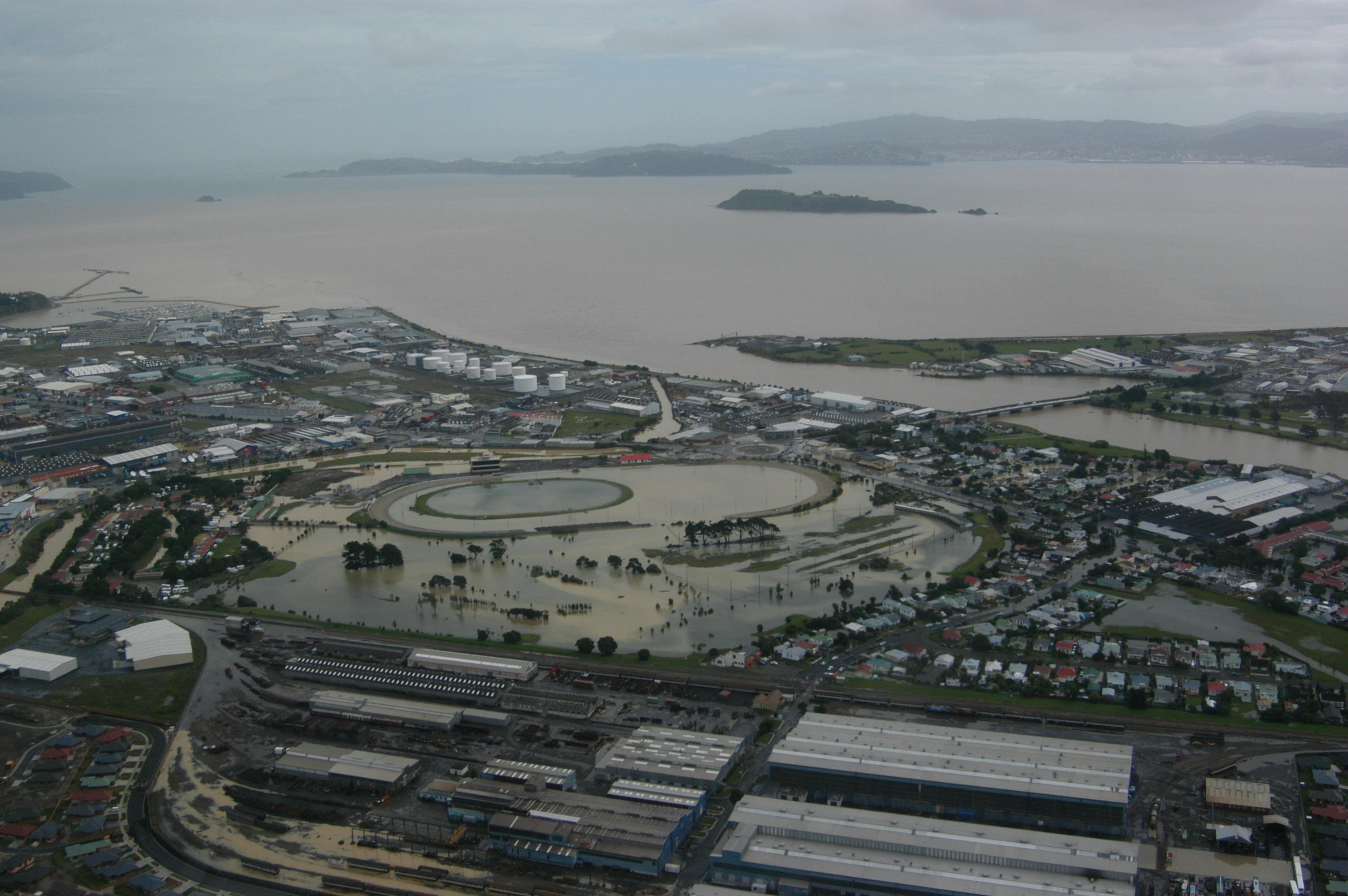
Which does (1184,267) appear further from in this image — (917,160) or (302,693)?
(917,160)

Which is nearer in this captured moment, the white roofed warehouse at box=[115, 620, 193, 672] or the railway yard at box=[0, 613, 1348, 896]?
the railway yard at box=[0, 613, 1348, 896]

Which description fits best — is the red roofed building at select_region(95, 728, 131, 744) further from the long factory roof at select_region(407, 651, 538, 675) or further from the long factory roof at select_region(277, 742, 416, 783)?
the long factory roof at select_region(407, 651, 538, 675)

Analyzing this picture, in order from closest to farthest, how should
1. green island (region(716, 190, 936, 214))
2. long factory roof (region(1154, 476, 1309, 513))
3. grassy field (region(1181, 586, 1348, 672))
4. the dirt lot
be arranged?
grassy field (region(1181, 586, 1348, 672))
long factory roof (region(1154, 476, 1309, 513))
the dirt lot
green island (region(716, 190, 936, 214))

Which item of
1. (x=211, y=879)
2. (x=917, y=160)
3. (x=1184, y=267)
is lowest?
(x=211, y=879)

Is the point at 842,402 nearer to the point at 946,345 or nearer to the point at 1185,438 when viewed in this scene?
the point at 1185,438

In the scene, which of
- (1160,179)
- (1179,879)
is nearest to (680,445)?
(1179,879)

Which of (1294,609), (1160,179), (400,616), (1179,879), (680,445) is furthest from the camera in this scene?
(1160,179)

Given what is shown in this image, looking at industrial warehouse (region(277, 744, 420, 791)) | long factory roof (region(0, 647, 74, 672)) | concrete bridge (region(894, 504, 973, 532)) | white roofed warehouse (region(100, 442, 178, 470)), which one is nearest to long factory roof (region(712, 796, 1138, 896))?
industrial warehouse (region(277, 744, 420, 791))
